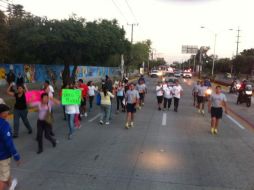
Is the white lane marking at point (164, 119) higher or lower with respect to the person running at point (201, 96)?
lower

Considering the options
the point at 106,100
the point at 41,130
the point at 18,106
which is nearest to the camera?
the point at 41,130

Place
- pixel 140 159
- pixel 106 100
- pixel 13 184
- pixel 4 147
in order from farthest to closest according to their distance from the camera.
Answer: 1. pixel 106 100
2. pixel 140 159
3. pixel 13 184
4. pixel 4 147

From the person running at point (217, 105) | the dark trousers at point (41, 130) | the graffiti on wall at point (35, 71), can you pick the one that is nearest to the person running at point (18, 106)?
the dark trousers at point (41, 130)

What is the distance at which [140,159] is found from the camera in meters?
8.43

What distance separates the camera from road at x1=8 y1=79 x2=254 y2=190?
6707mm

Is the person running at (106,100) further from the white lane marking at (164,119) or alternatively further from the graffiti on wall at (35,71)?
the graffiti on wall at (35,71)

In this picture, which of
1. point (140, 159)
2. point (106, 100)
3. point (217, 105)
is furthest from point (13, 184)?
point (217, 105)

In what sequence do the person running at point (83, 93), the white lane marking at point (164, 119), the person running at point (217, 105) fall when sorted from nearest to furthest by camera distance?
the person running at point (217, 105) → the white lane marking at point (164, 119) → the person running at point (83, 93)

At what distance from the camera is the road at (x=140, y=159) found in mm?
6707

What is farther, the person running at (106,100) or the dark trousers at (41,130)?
the person running at (106,100)

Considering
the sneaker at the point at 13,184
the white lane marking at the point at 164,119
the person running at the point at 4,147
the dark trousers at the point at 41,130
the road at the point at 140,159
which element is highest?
the person running at the point at 4,147

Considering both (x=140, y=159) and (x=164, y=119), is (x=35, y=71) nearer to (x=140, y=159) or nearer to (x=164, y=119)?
(x=164, y=119)

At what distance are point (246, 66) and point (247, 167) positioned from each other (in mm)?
82102

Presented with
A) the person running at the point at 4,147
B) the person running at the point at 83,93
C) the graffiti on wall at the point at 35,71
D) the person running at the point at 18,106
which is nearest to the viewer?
the person running at the point at 4,147
